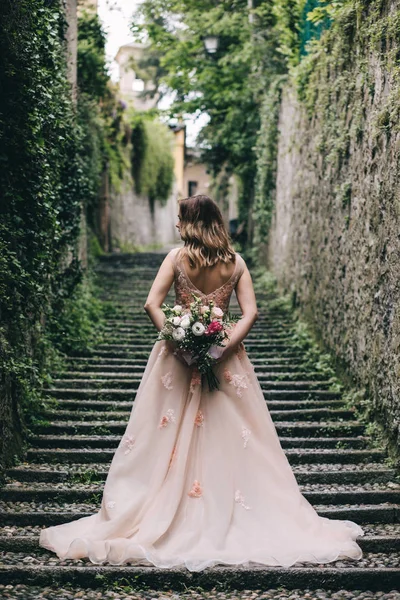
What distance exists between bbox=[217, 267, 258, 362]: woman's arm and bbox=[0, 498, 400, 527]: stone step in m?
1.29

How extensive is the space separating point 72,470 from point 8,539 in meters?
1.27

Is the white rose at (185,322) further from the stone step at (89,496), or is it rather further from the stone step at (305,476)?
the stone step at (305,476)

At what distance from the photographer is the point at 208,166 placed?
20.2 metres

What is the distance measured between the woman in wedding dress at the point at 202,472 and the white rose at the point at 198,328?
0.25 m

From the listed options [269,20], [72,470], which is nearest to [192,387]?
[72,470]

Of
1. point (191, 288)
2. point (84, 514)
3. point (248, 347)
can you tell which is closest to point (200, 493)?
point (84, 514)

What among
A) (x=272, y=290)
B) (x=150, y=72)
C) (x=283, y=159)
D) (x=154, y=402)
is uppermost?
(x=150, y=72)

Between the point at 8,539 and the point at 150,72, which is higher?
the point at 150,72

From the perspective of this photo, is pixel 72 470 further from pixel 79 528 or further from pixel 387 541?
pixel 387 541

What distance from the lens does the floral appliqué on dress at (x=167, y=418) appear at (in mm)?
4441

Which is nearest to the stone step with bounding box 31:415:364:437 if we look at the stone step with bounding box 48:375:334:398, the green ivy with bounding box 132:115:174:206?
the stone step with bounding box 48:375:334:398

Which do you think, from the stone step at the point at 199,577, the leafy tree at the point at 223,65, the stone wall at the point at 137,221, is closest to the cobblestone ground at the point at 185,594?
the stone step at the point at 199,577

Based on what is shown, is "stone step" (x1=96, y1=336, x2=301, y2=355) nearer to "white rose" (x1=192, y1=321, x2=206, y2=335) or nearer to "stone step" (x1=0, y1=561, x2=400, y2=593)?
"white rose" (x1=192, y1=321, x2=206, y2=335)

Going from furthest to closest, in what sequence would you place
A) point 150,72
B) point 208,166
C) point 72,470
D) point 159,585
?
point 150,72
point 208,166
point 72,470
point 159,585
